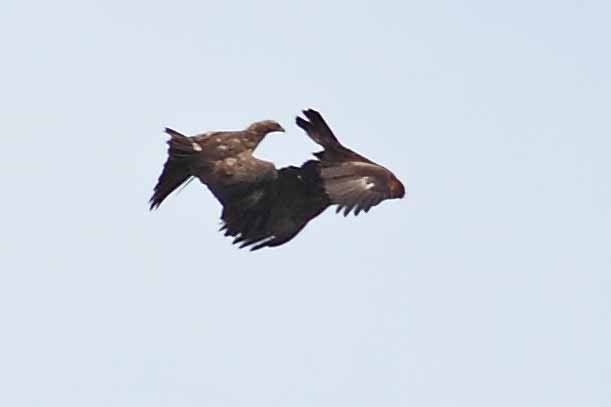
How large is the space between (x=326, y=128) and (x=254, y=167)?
1.23 meters

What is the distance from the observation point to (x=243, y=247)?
48.0 metres

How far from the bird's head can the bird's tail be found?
107 cm

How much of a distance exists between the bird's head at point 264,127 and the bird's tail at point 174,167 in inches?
42.2

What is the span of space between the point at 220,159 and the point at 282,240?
4.91 feet

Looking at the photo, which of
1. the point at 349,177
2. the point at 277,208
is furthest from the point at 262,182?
the point at 349,177

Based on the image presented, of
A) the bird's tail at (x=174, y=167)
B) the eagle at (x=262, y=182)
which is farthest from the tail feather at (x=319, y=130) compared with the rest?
the bird's tail at (x=174, y=167)

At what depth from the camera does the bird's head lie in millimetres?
49000

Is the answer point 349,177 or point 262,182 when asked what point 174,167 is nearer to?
point 262,182

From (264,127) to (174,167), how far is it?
1.49 m

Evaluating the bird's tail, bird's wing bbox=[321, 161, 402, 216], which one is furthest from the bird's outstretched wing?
the bird's tail

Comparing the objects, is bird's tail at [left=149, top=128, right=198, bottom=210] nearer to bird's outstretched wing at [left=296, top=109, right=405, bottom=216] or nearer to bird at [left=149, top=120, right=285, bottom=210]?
bird at [left=149, top=120, right=285, bottom=210]

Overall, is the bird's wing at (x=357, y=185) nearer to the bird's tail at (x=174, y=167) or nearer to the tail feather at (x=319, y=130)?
the tail feather at (x=319, y=130)

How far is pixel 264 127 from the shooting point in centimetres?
4916

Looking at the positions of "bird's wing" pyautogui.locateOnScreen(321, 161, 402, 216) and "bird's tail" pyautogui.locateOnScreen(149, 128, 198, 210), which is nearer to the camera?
"bird's wing" pyautogui.locateOnScreen(321, 161, 402, 216)
